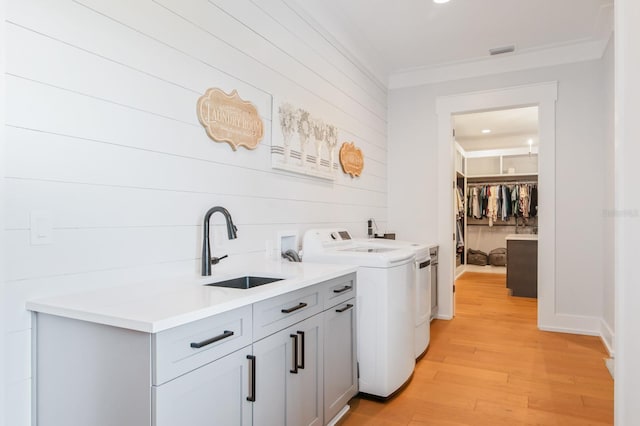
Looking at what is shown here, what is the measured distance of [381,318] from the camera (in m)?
2.53

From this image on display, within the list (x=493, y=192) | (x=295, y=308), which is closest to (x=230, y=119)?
(x=295, y=308)


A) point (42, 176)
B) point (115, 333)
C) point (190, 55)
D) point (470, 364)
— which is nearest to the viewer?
point (115, 333)

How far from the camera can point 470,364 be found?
10.3 feet

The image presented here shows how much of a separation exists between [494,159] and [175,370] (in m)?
8.17

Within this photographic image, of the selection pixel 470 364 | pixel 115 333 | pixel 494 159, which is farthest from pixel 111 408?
pixel 494 159

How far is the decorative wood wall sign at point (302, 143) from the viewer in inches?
105

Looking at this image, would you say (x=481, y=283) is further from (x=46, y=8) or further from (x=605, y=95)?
(x=46, y=8)

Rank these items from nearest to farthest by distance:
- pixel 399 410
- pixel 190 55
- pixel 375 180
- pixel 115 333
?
1. pixel 115 333
2. pixel 190 55
3. pixel 399 410
4. pixel 375 180

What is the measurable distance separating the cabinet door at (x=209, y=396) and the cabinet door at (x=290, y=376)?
8 centimetres

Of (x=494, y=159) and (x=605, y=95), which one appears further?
(x=494, y=159)

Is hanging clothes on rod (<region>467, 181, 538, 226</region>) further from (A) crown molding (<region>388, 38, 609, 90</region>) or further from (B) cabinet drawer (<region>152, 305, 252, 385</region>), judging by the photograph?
(B) cabinet drawer (<region>152, 305, 252, 385</region>)

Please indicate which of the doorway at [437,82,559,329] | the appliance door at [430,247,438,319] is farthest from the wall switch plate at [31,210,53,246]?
the doorway at [437,82,559,329]

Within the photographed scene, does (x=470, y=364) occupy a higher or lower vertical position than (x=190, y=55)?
lower

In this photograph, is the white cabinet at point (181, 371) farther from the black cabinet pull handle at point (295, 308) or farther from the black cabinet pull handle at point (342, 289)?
the black cabinet pull handle at point (342, 289)
